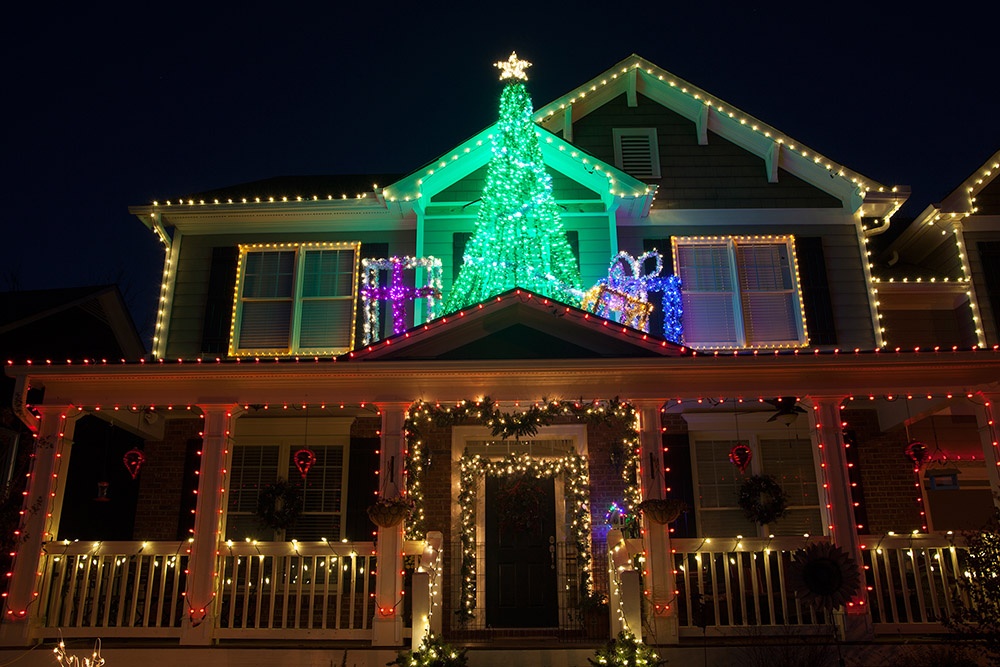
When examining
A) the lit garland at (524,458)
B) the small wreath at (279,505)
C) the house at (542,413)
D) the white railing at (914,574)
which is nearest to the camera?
the white railing at (914,574)

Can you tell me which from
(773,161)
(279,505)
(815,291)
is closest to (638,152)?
(773,161)

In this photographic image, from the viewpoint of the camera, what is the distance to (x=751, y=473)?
458 inches

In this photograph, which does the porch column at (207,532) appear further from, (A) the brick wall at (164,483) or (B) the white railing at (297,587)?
(A) the brick wall at (164,483)

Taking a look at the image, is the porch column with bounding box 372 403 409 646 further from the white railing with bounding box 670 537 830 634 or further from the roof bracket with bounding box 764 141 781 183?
the roof bracket with bounding box 764 141 781 183

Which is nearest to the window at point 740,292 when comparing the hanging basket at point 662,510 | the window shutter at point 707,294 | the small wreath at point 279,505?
the window shutter at point 707,294

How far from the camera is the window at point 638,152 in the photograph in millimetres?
12789

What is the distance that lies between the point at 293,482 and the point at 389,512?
3.56 metres

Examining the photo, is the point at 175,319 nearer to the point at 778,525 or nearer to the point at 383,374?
the point at 383,374

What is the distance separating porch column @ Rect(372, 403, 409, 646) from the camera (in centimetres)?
833

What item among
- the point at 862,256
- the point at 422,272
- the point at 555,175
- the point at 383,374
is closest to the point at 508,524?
the point at 383,374

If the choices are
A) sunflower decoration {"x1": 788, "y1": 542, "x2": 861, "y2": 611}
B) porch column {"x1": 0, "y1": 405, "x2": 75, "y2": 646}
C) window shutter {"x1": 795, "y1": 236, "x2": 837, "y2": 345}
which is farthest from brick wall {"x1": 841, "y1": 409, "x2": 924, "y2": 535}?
porch column {"x1": 0, "y1": 405, "x2": 75, "y2": 646}

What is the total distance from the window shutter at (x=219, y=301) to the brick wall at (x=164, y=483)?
1.20 meters

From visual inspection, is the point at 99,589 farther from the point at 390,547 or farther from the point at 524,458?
the point at 524,458

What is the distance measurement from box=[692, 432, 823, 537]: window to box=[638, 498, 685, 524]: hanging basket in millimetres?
3120
